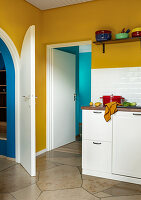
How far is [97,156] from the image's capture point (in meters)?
3.15

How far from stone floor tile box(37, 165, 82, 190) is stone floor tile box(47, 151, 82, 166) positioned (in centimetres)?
24

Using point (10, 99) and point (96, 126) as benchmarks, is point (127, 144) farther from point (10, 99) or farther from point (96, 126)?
point (10, 99)

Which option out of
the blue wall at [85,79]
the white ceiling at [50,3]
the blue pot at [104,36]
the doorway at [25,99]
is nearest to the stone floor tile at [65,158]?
the doorway at [25,99]

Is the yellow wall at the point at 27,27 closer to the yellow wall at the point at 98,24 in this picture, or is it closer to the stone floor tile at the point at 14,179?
the yellow wall at the point at 98,24

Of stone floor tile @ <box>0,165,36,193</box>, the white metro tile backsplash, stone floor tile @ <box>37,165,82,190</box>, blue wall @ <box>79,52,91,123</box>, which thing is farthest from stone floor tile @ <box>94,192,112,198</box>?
blue wall @ <box>79,52,91,123</box>

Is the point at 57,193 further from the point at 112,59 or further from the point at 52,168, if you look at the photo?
the point at 112,59

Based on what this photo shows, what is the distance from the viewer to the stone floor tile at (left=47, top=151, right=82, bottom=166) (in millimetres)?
3779

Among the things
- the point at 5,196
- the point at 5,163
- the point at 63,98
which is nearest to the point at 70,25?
the point at 63,98

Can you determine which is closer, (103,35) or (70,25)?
(103,35)

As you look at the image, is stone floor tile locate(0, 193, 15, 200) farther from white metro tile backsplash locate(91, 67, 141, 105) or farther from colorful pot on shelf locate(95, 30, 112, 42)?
colorful pot on shelf locate(95, 30, 112, 42)

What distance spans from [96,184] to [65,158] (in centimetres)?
117

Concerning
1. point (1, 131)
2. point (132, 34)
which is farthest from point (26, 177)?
point (132, 34)

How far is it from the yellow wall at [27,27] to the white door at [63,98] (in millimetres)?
318

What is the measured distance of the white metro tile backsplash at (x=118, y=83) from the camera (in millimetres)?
3557
